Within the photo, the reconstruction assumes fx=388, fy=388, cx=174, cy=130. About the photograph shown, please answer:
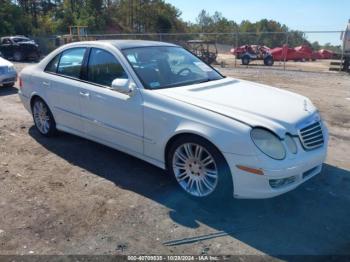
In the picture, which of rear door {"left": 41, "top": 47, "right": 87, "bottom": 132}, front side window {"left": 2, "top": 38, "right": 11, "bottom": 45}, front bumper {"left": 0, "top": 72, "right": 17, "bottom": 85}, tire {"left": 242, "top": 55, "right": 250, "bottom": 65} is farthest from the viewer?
tire {"left": 242, "top": 55, "right": 250, "bottom": 65}

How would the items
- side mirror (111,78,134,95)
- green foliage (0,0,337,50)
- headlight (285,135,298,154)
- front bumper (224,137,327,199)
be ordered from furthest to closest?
1. green foliage (0,0,337,50)
2. side mirror (111,78,134,95)
3. headlight (285,135,298,154)
4. front bumper (224,137,327,199)

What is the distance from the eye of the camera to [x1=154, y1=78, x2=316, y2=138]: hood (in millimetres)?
3838

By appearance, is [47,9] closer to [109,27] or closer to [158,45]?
[109,27]

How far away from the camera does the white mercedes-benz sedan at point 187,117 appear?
12.2 ft

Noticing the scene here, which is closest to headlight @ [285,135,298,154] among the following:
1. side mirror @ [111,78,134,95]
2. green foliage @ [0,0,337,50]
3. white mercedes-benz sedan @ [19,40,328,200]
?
white mercedes-benz sedan @ [19,40,328,200]

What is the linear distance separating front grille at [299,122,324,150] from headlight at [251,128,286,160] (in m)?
0.35

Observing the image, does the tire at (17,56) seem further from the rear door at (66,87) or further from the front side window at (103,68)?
the front side window at (103,68)

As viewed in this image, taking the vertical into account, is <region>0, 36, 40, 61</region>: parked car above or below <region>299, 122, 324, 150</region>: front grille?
below

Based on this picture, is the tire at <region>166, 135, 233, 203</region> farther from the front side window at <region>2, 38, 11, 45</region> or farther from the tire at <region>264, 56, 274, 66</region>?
the tire at <region>264, 56, 274, 66</region>

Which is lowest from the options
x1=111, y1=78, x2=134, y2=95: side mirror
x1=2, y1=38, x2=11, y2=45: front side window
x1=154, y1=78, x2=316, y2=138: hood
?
x1=2, y1=38, x2=11, y2=45: front side window

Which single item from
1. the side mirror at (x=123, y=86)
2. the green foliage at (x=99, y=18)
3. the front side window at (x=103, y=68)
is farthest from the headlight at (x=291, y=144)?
the green foliage at (x=99, y=18)

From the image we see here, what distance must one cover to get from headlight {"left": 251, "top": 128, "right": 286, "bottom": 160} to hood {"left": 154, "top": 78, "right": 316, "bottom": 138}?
0.19 ft

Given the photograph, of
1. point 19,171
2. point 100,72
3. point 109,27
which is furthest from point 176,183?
point 109,27

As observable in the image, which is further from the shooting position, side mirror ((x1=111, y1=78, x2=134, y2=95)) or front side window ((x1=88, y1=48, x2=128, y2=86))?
front side window ((x1=88, y1=48, x2=128, y2=86))
